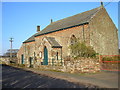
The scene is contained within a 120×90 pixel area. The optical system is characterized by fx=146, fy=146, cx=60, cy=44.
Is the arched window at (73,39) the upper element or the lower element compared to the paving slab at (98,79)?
upper

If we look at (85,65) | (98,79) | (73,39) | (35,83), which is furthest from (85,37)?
(35,83)

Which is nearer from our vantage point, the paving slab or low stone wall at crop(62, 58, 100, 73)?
the paving slab

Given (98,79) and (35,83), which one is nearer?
(35,83)

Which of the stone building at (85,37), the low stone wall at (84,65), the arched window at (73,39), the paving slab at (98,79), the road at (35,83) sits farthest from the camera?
the arched window at (73,39)

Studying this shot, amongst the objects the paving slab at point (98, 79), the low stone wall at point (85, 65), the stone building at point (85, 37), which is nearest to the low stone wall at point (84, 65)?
the low stone wall at point (85, 65)

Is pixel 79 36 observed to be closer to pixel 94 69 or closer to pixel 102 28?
pixel 102 28

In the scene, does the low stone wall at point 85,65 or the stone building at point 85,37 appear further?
the stone building at point 85,37

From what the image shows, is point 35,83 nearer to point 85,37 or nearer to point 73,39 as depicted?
point 85,37

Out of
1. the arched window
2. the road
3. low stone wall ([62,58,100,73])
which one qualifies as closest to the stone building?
the arched window

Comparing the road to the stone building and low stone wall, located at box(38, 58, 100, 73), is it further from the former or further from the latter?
the stone building

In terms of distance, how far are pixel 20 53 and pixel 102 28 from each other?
23257mm

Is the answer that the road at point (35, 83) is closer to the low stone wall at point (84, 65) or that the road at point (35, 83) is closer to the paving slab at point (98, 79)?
the paving slab at point (98, 79)

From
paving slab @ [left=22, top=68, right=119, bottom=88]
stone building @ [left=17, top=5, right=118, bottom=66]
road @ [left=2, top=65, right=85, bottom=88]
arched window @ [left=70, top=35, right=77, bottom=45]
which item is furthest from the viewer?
arched window @ [left=70, top=35, right=77, bottom=45]

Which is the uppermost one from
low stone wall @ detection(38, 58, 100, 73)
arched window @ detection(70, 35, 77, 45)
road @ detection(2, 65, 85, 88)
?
arched window @ detection(70, 35, 77, 45)
